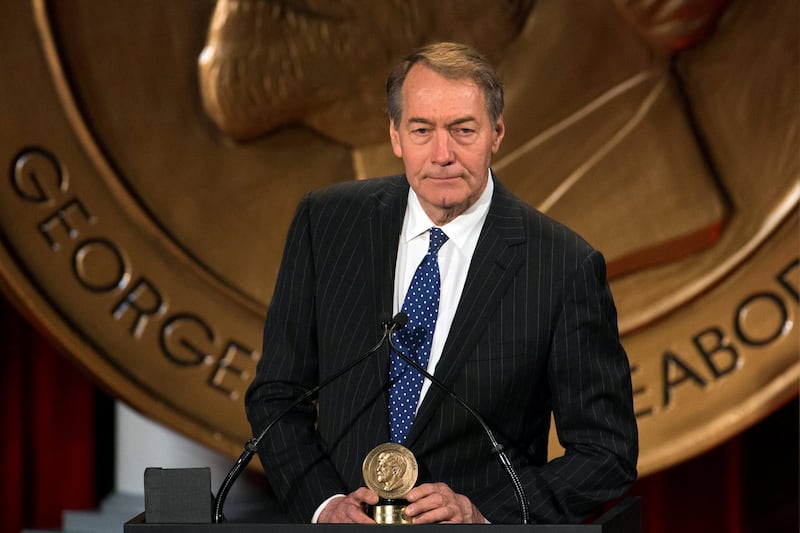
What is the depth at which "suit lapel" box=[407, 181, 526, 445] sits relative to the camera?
5.22 feet

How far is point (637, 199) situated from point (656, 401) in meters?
0.46

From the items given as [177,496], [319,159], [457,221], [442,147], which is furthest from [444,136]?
[319,159]

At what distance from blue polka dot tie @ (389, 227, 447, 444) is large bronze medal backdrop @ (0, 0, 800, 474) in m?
1.42

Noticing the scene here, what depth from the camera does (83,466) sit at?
3.12m

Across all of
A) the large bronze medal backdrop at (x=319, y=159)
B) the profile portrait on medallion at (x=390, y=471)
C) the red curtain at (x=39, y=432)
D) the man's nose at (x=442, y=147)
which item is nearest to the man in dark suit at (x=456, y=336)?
the man's nose at (x=442, y=147)

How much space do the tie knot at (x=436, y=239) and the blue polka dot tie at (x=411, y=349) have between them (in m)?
0.04

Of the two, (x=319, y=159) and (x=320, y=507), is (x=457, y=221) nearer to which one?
(x=320, y=507)

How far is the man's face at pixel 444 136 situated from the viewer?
1552 mm

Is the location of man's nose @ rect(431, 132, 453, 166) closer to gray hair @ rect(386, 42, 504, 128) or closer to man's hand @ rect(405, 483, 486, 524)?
gray hair @ rect(386, 42, 504, 128)

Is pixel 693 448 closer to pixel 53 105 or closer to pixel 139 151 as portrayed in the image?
pixel 139 151

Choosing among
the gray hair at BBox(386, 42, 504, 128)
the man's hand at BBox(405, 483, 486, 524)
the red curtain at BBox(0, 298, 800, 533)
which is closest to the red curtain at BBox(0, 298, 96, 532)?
the red curtain at BBox(0, 298, 800, 533)

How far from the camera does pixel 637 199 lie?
9.88ft

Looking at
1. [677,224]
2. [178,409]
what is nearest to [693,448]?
[677,224]

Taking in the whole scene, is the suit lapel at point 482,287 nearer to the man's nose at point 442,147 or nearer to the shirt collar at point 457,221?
the shirt collar at point 457,221
